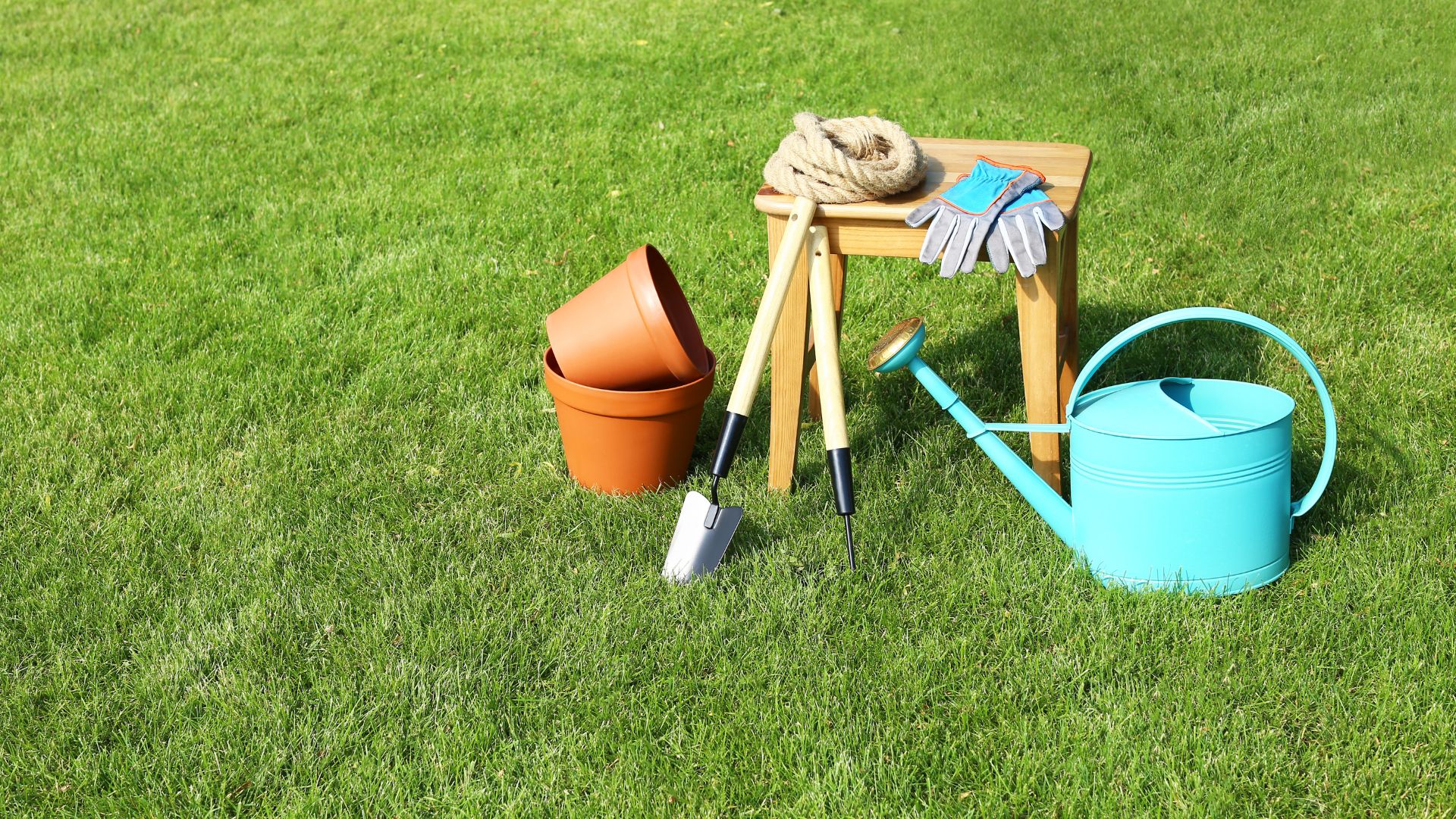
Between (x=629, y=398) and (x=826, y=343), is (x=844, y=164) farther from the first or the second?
(x=629, y=398)

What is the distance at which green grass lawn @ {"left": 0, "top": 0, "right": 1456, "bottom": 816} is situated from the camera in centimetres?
238

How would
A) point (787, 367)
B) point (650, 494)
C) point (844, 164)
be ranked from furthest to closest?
point (650, 494)
point (787, 367)
point (844, 164)

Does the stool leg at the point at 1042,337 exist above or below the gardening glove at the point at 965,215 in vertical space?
below

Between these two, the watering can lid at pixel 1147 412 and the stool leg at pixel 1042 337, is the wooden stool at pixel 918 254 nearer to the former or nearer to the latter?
the stool leg at pixel 1042 337

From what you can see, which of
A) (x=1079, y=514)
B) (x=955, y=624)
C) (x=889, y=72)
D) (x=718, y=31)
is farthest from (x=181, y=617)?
(x=718, y=31)

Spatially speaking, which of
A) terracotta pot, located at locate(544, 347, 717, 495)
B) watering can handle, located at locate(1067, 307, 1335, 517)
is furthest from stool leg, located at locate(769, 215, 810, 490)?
watering can handle, located at locate(1067, 307, 1335, 517)

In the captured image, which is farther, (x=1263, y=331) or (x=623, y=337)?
(x=623, y=337)

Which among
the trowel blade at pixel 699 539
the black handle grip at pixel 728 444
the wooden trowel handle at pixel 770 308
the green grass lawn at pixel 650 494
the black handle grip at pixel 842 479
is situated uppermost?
the wooden trowel handle at pixel 770 308

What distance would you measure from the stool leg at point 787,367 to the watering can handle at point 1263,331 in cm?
73

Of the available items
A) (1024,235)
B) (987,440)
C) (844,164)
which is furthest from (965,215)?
(987,440)

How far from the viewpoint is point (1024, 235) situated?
2.79 m

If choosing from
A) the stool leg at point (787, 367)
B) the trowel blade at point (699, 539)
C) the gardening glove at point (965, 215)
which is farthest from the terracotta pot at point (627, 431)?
the gardening glove at point (965, 215)

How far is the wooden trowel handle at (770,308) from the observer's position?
9.20ft

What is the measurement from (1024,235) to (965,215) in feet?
0.48
